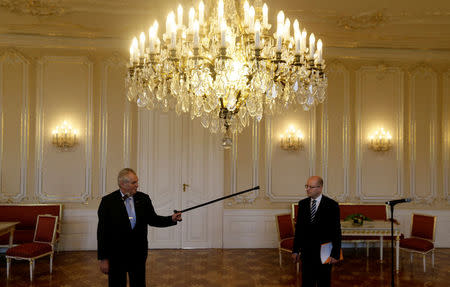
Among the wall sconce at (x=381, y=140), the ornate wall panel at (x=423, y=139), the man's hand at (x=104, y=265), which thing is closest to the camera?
the man's hand at (x=104, y=265)

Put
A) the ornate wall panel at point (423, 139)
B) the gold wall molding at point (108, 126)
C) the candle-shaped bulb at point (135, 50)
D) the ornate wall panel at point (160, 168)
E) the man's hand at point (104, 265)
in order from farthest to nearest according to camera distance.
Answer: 1. the ornate wall panel at point (423, 139)
2. the ornate wall panel at point (160, 168)
3. the gold wall molding at point (108, 126)
4. the candle-shaped bulb at point (135, 50)
5. the man's hand at point (104, 265)

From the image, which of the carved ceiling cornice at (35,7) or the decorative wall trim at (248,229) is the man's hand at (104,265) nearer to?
the carved ceiling cornice at (35,7)

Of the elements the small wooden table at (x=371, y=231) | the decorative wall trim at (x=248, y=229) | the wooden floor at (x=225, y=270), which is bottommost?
the wooden floor at (x=225, y=270)

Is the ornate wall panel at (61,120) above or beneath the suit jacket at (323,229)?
above

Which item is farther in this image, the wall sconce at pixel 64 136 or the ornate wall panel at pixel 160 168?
the ornate wall panel at pixel 160 168

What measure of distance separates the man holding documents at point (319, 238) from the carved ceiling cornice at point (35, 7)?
4405 millimetres

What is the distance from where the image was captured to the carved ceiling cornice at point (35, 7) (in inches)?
225

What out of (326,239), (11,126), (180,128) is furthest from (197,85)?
(11,126)

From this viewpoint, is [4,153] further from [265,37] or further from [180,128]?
[265,37]

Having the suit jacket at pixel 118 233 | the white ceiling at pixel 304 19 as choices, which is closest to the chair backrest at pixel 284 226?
the white ceiling at pixel 304 19

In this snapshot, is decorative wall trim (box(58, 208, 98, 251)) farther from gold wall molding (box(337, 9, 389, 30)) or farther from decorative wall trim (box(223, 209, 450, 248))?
gold wall molding (box(337, 9, 389, 30))

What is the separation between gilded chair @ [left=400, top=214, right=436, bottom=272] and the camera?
19.5 ft

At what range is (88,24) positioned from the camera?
6.58 meters

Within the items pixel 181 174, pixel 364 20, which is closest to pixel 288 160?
pixel 181 174
